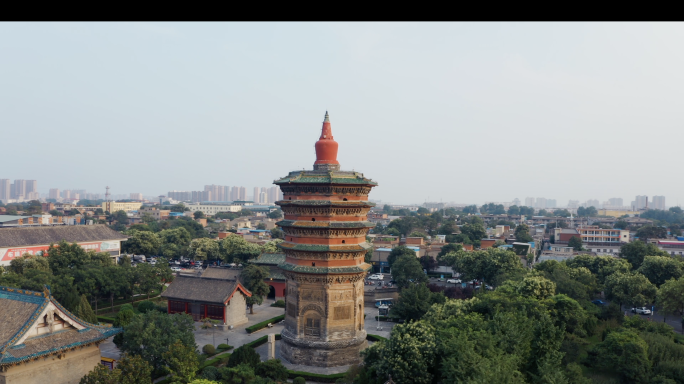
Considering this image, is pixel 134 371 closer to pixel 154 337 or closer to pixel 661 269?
pixel 154 337

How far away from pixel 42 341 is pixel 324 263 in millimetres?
13758

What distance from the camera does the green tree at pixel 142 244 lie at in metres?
60.6

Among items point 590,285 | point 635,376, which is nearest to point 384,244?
point 590,285

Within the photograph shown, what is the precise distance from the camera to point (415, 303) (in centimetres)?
3478

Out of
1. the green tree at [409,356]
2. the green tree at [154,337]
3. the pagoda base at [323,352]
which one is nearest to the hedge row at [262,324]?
the pagoda base at [323,352]

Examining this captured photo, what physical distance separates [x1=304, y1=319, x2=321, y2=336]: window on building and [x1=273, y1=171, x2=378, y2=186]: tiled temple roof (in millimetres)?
7801

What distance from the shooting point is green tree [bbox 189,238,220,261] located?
5992cm

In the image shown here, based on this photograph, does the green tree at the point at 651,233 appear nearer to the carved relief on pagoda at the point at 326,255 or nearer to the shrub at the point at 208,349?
the carved relief on pagoda at the point at 326,255

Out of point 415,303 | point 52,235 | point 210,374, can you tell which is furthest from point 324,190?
point 52,235

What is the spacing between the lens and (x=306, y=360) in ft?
89.2

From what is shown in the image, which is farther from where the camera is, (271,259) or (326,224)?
(271,259)

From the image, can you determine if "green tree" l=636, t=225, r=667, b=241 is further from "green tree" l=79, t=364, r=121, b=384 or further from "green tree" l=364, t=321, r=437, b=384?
"green tree" l=79, t=364, r=121, b=384

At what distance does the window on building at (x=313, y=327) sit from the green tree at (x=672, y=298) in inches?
966

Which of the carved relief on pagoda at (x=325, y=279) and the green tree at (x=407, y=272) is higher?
the carved relief on pagoda at (x=325, y=279)
